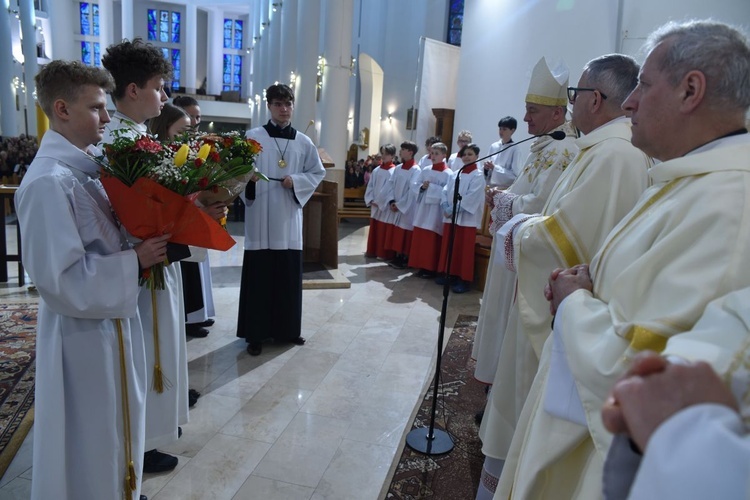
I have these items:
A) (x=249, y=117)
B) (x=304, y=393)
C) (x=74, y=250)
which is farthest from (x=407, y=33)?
(x=74, y=250)

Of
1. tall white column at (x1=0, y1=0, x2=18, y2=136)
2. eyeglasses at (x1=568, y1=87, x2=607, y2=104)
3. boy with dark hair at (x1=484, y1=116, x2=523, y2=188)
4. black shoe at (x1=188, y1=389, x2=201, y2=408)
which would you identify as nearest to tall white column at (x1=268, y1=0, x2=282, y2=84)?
tall white column at (x1=0, y1=0, x2=18, y2=136)

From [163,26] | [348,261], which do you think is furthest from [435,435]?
[163,26]

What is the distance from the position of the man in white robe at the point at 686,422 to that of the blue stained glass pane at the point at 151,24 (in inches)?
1168

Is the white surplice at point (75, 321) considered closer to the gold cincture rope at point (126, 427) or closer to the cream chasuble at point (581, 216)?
the gold cincture rope at point (126, 427)

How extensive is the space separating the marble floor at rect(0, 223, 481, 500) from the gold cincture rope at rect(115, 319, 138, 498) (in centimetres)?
49

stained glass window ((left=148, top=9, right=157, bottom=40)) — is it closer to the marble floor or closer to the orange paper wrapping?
the marble floor

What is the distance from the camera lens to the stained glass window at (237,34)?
2623cm

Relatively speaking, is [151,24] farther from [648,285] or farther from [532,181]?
[648,285]

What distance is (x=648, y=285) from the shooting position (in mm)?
1069

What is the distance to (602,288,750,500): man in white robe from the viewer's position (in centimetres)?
65

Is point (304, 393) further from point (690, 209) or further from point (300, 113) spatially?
point (300, 113)

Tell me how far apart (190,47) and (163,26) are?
2.53m

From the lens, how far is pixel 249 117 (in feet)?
83.3

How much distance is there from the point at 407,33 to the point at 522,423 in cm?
1782
